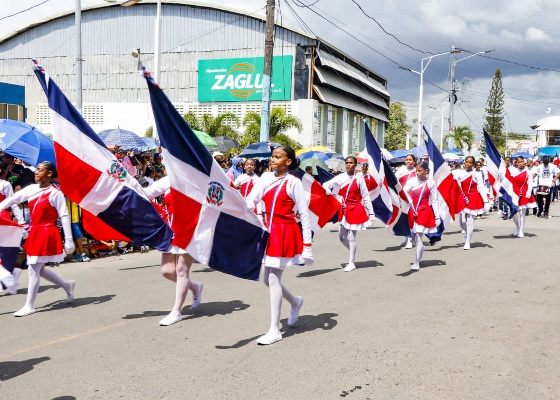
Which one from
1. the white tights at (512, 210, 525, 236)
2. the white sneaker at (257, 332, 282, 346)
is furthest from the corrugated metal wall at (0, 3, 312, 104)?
the white sneaker at (257, 332, 282, 346)

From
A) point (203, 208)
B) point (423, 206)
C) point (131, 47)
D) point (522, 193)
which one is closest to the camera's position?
point (203, 208)

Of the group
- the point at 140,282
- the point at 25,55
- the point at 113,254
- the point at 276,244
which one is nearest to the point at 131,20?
the point at 25,55

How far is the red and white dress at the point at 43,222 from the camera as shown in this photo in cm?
696

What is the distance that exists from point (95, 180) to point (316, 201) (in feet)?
12.5

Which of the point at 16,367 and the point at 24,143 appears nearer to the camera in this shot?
the point at 16,367

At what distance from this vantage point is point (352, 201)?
410 inches

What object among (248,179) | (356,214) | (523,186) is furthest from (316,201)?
(523,186)

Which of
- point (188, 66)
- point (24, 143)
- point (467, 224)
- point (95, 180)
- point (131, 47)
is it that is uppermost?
point (131, 47)

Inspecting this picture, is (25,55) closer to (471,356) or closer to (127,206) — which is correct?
(127,206)

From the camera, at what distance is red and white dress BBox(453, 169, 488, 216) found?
12984 millimetres

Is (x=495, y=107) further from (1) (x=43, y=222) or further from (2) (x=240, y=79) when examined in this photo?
(1) (x=43, y=222)

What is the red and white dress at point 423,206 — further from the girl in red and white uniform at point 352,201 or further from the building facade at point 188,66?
the building facade at point 188,66

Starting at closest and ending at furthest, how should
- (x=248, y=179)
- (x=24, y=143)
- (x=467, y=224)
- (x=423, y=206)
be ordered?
(x=423, y=206) < (x=248, y=179) < (x=24, y=143) < (x=467, y=224)

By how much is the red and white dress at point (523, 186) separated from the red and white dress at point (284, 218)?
1071 cm
